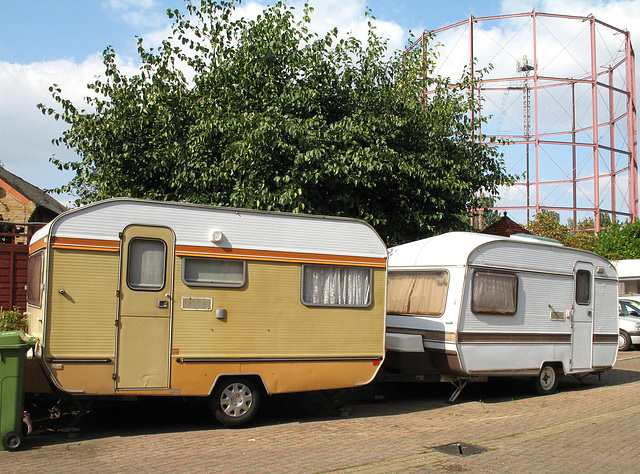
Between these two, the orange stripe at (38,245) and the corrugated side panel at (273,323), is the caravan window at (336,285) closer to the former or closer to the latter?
the corrugated side panel at (273,323)

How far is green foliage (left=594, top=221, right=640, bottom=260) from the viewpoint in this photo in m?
30.8

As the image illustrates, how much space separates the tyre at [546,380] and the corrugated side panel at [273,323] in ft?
13.3

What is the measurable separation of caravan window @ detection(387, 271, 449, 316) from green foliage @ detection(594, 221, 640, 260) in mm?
22138

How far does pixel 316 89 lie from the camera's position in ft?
44.7

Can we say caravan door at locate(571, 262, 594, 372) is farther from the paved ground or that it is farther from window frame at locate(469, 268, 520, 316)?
window frame at locate(469, 268, 520, 316)

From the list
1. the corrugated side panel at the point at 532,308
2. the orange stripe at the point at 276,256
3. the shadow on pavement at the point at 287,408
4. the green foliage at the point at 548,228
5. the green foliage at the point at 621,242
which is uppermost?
the green foliage at the point at 548,228

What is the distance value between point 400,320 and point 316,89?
17.7 feet

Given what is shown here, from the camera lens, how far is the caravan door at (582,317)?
12.2 meters

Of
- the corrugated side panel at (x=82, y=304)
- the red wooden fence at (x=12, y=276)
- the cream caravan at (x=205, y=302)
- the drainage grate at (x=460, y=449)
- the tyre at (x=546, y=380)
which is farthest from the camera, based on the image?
the tyre at (x=546, y=380)

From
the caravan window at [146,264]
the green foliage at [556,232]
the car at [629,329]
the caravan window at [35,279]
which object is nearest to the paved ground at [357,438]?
the caravan window at [35,279]

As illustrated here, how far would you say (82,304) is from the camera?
7.60 m

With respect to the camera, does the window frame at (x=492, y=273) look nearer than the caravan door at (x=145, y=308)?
No

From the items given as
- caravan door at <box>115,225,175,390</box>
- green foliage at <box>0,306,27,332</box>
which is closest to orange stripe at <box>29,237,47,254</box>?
caravan door at <box>115,225,175,390</box>

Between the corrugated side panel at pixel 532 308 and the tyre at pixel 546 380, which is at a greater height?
the corrugated side panel at pixel 532 308
